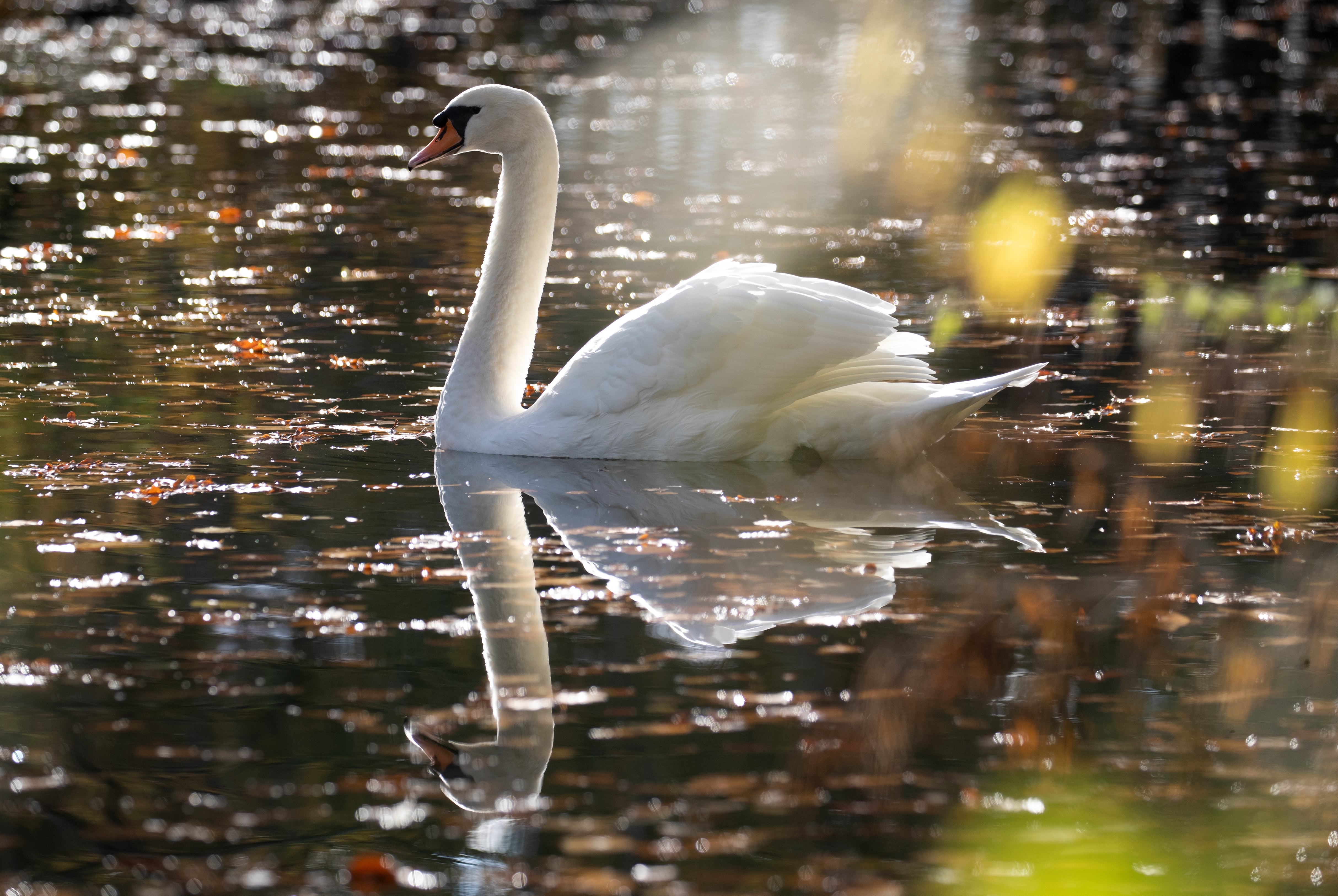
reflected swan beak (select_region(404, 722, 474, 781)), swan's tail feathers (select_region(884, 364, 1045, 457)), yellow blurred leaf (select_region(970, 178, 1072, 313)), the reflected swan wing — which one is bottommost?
yellow blurred leaf (select_region(970, 178, 1072, 313))

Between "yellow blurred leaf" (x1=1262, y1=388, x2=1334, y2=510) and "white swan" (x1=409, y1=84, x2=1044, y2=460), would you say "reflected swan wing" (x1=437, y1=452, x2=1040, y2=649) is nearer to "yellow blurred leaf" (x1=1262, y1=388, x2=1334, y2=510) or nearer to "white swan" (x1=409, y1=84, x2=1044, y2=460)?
"white swan" (x1=409, y1=84, x2=1044, y2=460)

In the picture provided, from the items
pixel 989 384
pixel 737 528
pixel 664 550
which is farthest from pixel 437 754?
pixel 989 384

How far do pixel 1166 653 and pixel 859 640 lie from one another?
99 centimetres

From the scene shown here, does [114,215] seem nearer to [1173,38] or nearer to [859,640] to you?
[859,640]

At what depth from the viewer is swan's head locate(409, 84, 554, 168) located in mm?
8422

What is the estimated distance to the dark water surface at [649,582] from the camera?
14.3 ft

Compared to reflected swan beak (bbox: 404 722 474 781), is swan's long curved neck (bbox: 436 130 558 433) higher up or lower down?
higher up

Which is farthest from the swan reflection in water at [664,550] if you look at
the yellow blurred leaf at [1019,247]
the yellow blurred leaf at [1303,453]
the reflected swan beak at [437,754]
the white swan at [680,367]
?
the yellow blurred leaf at [1019,247]

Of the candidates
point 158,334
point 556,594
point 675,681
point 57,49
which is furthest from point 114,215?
point 57,49

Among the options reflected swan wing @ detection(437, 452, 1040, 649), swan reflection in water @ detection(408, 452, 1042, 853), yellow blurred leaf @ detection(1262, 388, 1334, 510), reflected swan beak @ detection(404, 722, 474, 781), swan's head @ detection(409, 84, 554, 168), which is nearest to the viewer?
reflected swan beak @ detection(404, 722, 474, 781)

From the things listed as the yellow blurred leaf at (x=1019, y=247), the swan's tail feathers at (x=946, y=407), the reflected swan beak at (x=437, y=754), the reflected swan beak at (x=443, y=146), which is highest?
the reflected swan beak at (x=443, y=146)

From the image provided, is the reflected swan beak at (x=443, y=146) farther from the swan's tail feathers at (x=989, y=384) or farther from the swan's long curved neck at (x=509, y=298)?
the swan's tail feathers at (x=989, y=384)

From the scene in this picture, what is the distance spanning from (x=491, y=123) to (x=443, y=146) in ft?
0.84

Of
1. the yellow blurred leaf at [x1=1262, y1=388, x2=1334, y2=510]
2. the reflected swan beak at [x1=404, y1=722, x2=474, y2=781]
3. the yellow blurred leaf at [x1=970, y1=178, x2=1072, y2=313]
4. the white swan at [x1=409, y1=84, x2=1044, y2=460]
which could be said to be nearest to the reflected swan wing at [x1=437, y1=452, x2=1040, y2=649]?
the white swan at [x1=409, y1=84, x2=1044, y2=460]
